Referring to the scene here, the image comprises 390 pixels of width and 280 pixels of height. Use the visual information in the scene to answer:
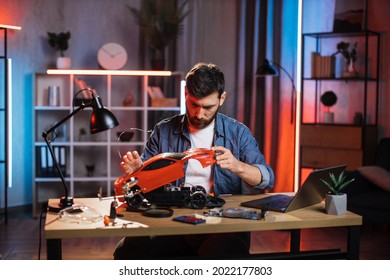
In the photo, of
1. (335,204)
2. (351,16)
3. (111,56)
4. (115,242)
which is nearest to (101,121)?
(335,204)

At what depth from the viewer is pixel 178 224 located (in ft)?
6.61

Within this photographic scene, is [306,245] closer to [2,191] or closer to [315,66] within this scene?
[315,66]

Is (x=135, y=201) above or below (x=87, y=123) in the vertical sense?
below

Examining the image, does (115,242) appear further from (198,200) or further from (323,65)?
(323,65)

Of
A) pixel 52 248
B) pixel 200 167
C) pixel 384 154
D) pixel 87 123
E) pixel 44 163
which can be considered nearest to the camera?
pixel 52 248

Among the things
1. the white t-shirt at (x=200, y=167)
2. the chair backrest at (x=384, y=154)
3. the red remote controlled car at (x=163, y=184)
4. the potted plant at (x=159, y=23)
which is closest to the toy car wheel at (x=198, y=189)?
the red remote controlled car at (x=163, y=184)

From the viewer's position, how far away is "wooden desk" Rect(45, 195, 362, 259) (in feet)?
6.40

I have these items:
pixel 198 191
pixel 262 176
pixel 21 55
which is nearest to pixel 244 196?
pixel 262 176

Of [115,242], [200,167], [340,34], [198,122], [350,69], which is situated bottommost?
[115,242]

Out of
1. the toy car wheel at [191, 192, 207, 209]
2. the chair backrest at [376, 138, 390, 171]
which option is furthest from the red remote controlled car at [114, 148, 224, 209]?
the chair backrest at [376, 138, 390, 171]

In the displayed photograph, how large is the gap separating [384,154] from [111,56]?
2.43 metres

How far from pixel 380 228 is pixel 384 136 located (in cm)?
97

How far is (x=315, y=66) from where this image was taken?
17.9 ft

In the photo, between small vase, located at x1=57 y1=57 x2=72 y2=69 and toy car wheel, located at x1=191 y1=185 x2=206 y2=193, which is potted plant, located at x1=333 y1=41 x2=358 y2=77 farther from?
toy car wheel, located at x1=191 y1=185 x2=206 y2=193
